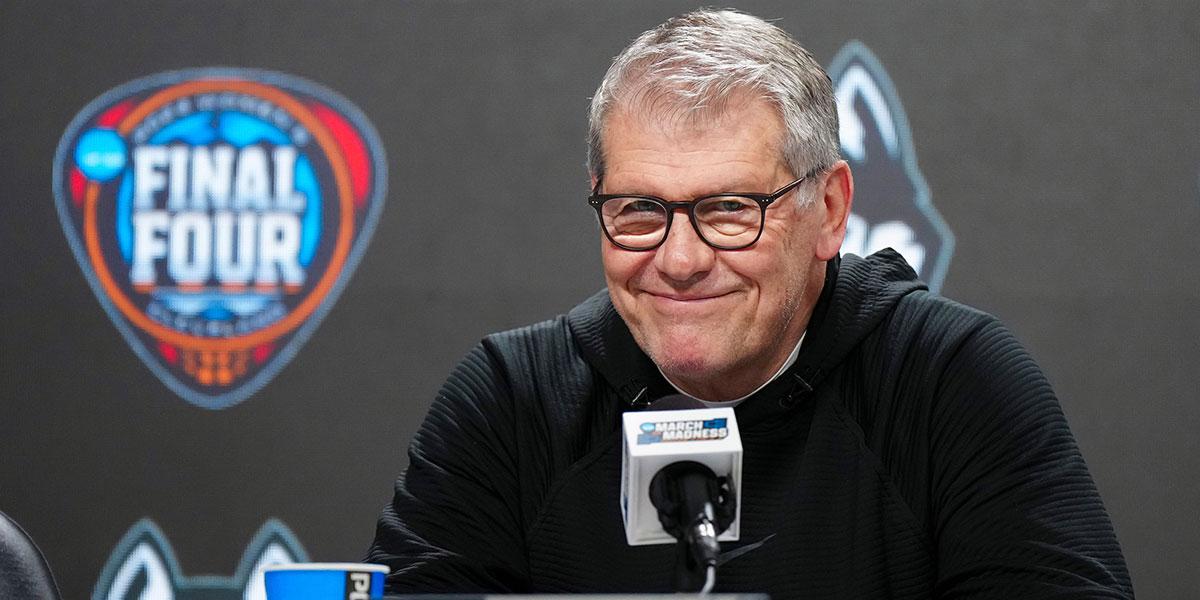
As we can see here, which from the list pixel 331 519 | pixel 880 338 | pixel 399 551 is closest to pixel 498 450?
pixel 399 551

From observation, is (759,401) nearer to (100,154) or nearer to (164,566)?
(164,566)

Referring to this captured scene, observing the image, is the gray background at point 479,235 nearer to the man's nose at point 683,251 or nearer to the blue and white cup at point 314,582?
the man's nose at point 683,251

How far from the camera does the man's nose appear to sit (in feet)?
5.11

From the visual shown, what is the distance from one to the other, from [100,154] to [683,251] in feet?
5.94

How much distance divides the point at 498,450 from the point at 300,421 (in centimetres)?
122

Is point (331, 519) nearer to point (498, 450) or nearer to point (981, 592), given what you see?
point (498, 450)

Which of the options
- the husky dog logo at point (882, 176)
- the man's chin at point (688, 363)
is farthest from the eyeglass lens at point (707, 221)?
the husky dog logo at point (882, 176)

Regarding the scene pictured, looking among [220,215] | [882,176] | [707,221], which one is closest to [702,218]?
[707,221]

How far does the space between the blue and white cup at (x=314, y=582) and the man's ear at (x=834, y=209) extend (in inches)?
34.4

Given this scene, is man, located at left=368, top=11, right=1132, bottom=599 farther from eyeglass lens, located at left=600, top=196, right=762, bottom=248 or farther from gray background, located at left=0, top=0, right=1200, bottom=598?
gray background, located at left=0, top=0, right=1200, bottom=598

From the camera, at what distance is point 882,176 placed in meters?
2.78

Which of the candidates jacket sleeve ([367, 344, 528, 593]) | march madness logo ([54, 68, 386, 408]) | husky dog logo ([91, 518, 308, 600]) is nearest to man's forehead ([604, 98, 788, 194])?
jacket sleeve ([367, 344, 528, 593])

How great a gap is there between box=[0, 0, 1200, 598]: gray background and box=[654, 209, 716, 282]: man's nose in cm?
127

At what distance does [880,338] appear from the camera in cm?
173
